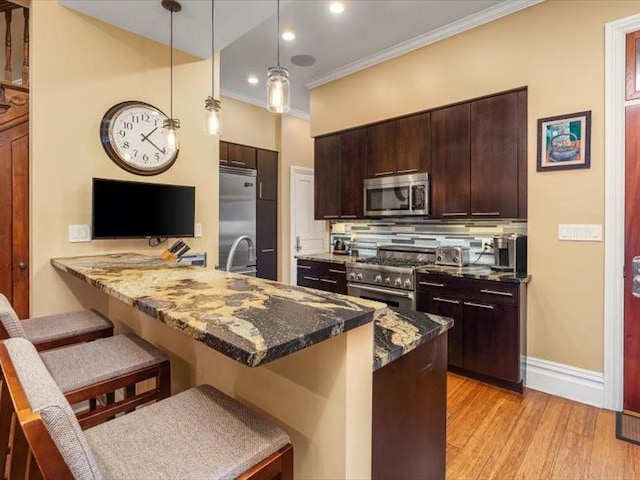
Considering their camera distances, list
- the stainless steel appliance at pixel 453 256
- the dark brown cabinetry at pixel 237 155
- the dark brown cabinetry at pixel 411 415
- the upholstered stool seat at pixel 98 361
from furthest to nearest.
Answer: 1. the dark brown cabinetry at pixel 237 155
2. the stainless steel appliance at pixel 453 256
3. the upholstered stool seat at pixel 98 361
4. the dark brown cabinetry at pixel 411 415

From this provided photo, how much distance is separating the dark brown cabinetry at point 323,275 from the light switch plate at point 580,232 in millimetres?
1931

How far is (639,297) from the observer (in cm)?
238

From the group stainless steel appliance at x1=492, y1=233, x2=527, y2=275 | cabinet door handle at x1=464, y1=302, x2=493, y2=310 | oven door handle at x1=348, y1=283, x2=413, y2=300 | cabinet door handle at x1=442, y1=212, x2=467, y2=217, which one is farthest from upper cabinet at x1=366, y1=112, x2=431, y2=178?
cabinet door handle at x1=464, y1=302, x2=493, y2=310

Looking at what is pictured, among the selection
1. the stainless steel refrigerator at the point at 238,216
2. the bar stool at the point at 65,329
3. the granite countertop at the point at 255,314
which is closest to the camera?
the granite countertop at the point at 255,314

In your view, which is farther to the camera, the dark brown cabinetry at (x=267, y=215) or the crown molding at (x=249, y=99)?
the dark brown cabinetry at (x=267, y=215)

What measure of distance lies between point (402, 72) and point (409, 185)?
1.17 m

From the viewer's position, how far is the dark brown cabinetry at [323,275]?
151 inches

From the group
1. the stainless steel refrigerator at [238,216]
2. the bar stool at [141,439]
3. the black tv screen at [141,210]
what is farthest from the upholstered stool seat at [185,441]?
the stainless steel refrigerator at [238,216]

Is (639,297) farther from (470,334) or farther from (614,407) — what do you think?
(470,334)

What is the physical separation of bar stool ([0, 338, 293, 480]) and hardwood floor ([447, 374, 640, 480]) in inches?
54.4

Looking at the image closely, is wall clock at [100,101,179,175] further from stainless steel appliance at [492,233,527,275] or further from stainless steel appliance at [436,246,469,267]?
stainless steel appliance at [492,233,527,275]

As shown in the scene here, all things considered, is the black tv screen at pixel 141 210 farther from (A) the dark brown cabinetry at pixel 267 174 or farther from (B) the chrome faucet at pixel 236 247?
(A) the dark brown cabinetry at pixel 267 174

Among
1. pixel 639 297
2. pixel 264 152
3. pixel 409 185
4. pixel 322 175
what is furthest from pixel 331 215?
pixel 639 297

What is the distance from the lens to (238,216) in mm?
4688
